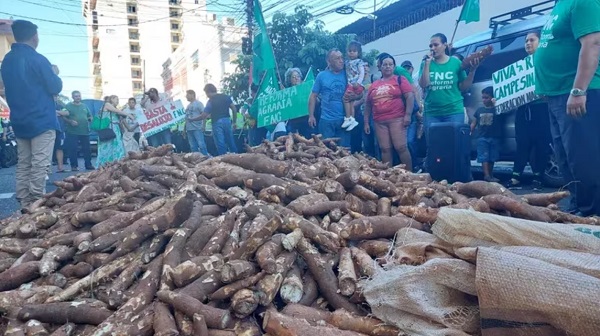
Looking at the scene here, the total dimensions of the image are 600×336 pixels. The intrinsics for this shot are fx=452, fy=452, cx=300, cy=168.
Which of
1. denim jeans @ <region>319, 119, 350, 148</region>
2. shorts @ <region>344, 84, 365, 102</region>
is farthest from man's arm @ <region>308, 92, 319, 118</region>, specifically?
shorts @ <region>344, 84, 365, 102</region>

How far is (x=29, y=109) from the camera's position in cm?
509

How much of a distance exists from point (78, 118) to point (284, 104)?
5.63 meters

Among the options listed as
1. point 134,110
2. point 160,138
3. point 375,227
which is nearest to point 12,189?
point 134,110

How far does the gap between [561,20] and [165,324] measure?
11.2 ft

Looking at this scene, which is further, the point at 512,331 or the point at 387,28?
the point at 387,28

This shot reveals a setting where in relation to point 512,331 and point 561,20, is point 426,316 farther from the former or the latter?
point 561,20

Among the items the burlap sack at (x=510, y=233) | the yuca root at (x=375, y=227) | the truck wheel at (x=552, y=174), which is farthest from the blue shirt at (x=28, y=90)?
the truck wheel at (x=552, y=174)

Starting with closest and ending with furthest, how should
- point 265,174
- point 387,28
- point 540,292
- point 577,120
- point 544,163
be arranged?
point 540,292 < point 577,120 < point 265,174 < point 544,163 < point 387,28

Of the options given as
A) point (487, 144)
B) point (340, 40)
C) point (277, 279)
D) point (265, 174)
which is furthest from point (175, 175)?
point (340, 40)

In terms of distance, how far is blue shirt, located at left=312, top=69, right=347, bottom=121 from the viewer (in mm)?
6594

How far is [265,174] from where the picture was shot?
11.9 feet

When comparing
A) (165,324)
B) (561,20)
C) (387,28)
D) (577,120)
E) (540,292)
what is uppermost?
(387,28)

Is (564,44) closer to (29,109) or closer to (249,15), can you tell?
(29,109)

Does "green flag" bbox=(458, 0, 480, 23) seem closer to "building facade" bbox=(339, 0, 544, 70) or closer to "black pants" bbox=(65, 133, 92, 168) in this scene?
"building facade" bbox=(339, 0, 544, 70)
